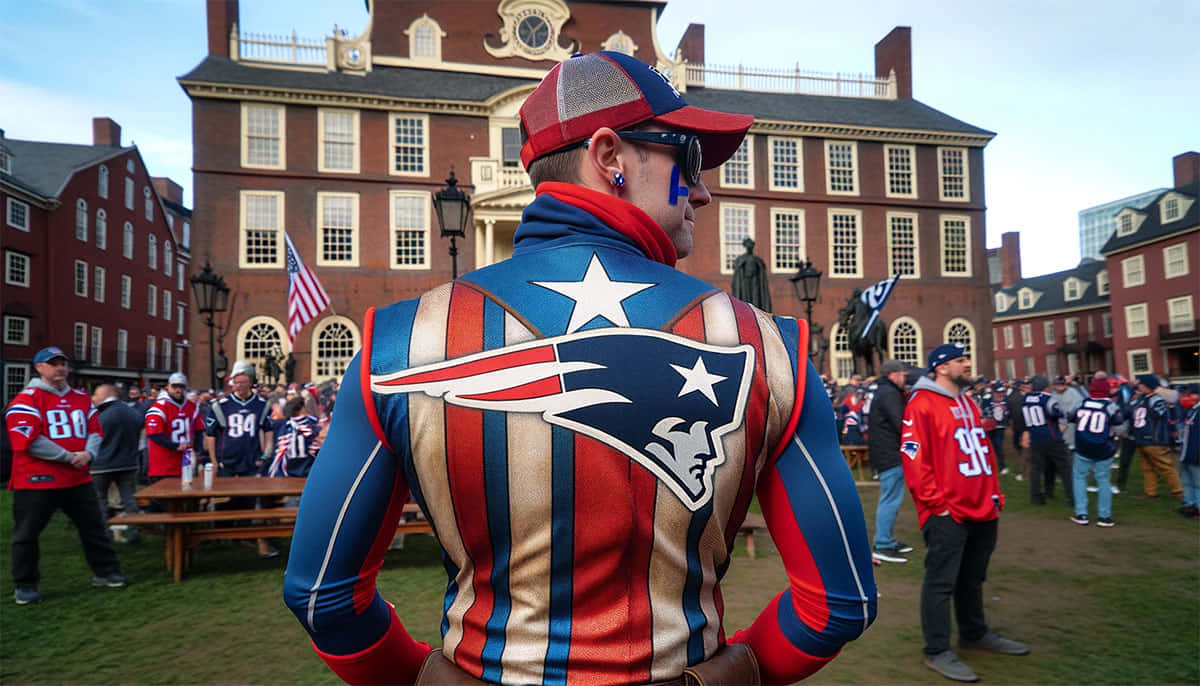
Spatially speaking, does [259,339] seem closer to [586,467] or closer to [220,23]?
[220,23]

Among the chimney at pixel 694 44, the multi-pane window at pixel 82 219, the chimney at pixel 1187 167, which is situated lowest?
the multi-pane window at pixel 82 219

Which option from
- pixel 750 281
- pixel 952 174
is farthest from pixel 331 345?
pixel 952 174

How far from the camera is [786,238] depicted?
31234 mm

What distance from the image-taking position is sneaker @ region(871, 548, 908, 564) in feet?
26.0

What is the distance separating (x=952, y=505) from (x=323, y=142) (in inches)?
1097

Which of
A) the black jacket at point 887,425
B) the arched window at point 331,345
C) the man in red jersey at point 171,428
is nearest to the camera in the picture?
the black jacket at point 887,425

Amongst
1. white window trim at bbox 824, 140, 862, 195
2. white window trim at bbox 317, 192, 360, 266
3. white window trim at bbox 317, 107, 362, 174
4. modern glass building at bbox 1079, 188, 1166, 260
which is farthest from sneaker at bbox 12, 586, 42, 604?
modern glass building at bbox 1079, 188, 1166, 260

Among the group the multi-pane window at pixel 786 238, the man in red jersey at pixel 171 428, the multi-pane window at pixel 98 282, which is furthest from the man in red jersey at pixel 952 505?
the multi-pane window at pixel 98 282

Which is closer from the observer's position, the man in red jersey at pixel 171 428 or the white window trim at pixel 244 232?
the man in red jersey at pixel 171 428

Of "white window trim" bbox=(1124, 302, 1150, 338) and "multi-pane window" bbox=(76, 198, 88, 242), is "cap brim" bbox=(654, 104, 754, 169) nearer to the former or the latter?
"multi-pane window" bbox=(76, 198, 88, 242)

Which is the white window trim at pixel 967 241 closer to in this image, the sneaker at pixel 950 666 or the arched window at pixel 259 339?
the arched window at pixel 259 339

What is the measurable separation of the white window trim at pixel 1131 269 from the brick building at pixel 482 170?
1265 cm

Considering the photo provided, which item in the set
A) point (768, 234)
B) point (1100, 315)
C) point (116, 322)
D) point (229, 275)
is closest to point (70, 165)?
point (116, 322)

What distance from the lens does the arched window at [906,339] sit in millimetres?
31547
